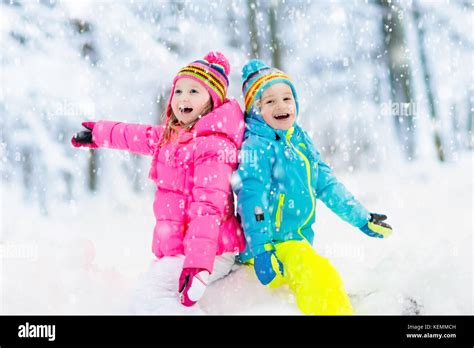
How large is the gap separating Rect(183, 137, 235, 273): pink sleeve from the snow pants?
0.11 metres

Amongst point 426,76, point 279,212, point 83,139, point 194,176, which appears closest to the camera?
point 194,176

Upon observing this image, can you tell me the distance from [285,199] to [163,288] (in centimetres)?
70

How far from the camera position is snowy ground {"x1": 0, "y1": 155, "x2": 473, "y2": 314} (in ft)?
7.49

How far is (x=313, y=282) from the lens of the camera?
2.06 meters

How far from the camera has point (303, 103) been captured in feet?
17.0

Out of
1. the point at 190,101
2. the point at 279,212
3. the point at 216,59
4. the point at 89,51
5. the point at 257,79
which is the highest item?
the point at 89,51

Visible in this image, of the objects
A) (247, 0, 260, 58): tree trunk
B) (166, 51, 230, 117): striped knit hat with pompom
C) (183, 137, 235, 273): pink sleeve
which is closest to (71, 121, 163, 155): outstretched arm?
(166, 51, 230, 117): striped knit hat with pompom

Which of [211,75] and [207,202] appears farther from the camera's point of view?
[211,75]

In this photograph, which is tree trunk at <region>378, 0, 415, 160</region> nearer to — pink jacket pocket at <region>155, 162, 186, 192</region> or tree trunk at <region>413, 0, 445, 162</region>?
tree trunk at <region>413, 0, 445, 162</region>

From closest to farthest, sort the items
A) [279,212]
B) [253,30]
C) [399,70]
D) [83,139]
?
[279,212], [83,139], [253,30], [399,70]

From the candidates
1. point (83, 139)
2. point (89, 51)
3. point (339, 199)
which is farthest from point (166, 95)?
point (339, 199)

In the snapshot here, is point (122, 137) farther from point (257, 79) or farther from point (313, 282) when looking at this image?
point (313, 282)

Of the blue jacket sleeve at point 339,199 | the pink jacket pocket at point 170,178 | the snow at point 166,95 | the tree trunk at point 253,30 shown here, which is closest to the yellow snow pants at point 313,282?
the blue jacket sleeve at point 339,199
